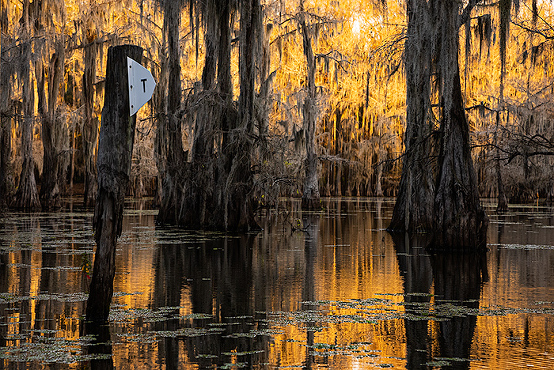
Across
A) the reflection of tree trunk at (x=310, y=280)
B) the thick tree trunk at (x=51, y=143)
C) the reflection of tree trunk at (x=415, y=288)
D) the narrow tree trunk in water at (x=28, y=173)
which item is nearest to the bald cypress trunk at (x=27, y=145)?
the narrow tree trunk in water at (x=28, y=173)

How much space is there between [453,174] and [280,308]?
8.69 m

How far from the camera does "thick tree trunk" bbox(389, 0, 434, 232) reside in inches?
793

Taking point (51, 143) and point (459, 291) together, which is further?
point (51, 143)

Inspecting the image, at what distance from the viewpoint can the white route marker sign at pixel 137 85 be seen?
8.06 m

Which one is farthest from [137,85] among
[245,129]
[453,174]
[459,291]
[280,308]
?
[245,129]

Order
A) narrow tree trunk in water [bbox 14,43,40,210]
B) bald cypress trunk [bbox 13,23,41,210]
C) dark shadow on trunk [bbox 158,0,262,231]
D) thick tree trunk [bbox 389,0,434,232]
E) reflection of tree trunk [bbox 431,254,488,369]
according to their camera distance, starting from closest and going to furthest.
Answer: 1. reflection of tree trunk [bbox 431,254,488,369]
2. thick tree trunk [bbox 389,0,434,232]
3. dark shadow on trunk [bbox 158,0,262,231]
4. bald cypress trunk [bbox 13,23,41,210]
5. narrow tree trunk in water [bbox 14,43,40,210]

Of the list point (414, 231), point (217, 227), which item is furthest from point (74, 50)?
point (414, 231)

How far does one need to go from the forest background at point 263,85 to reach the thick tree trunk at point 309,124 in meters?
0.11

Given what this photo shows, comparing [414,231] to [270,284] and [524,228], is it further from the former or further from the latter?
[270,284]

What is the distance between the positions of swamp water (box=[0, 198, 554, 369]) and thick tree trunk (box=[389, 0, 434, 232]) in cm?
447

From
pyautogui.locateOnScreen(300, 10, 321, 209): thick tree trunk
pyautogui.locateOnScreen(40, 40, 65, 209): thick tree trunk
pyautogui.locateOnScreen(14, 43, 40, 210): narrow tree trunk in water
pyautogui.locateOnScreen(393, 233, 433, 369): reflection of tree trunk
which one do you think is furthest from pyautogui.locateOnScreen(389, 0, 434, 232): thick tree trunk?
pyautogui.locateOnScreen(40, 40, 65, 209): thick tree trunk

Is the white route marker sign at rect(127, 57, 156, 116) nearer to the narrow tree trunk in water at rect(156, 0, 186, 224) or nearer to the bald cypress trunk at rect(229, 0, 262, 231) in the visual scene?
the bald cypress trunk at rect(229, 0, 262, 231)

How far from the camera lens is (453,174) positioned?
16.8 meters

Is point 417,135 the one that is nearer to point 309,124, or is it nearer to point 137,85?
point 137,85
